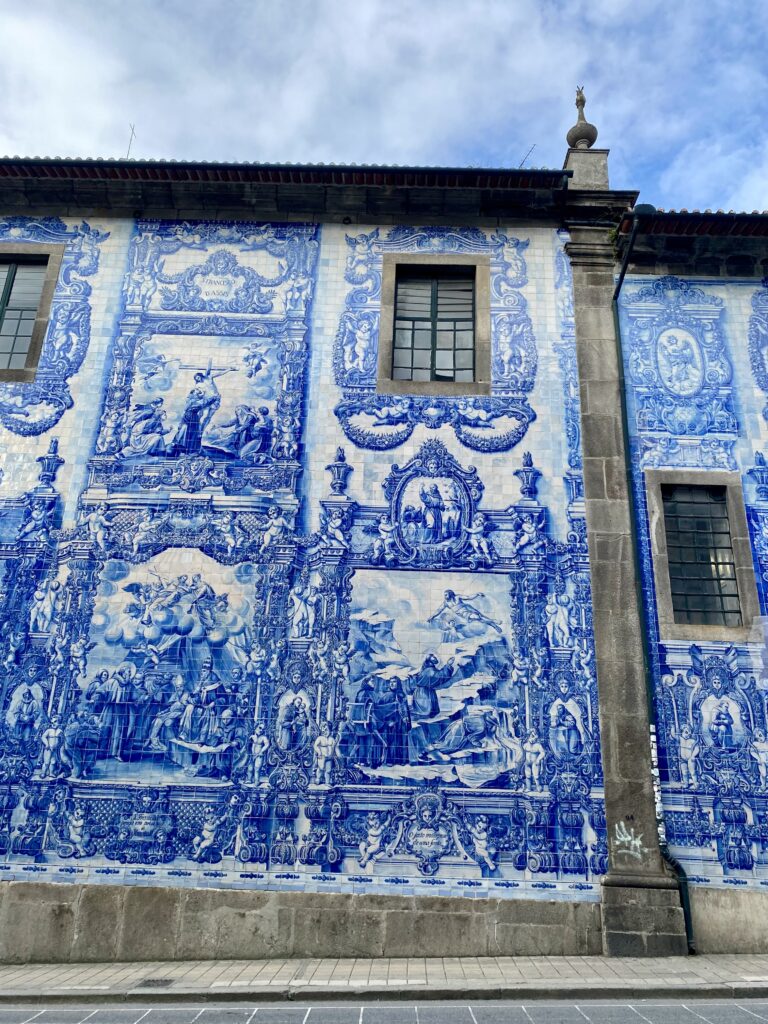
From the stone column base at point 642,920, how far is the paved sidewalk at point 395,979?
109 mm

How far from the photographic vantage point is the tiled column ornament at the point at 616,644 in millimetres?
6531

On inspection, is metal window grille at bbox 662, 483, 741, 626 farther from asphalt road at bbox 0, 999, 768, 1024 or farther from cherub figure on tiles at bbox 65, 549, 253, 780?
cherub figure on tiles at bbox 65, 549, 253, 780

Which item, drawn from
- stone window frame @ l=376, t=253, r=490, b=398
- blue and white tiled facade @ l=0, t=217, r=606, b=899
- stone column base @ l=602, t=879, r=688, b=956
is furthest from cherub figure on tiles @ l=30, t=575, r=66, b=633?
stone column base @ l=602, t=879, r=688, b=956

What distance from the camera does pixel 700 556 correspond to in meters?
7.75

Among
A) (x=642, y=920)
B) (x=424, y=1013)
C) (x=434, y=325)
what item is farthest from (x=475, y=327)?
(x=424, y=1013)

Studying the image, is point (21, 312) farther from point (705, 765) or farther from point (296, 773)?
point (705, 765)

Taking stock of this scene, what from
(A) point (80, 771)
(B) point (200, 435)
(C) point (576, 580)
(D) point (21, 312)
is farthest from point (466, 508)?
(D) point (21, 312)

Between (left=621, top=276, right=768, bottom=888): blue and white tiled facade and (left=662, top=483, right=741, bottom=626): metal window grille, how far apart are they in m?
0.25

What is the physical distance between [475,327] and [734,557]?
12.0ft

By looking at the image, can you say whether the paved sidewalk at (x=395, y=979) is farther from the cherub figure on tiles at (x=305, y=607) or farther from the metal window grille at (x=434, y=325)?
the metal window grille at (x=434, y=325)

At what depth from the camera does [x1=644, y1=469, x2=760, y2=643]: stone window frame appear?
738 cm

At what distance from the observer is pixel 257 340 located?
27.8 ft

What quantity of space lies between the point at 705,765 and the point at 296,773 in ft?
12.2

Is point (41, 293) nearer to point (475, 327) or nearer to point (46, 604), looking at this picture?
point (46, 604)
